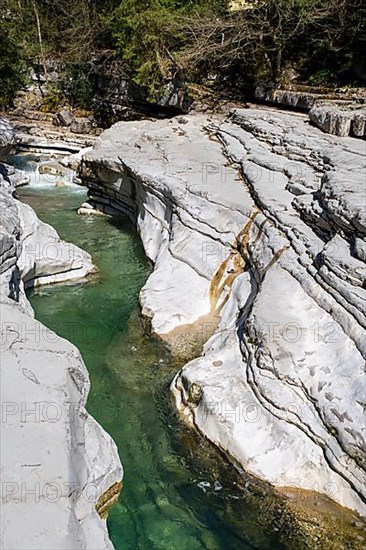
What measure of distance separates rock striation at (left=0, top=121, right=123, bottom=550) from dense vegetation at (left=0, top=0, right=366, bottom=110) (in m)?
13.7

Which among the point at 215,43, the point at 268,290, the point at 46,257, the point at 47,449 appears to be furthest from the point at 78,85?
the point at 47,449

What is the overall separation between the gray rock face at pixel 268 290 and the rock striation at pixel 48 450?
1948mm

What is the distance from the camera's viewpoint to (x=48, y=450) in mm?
3508

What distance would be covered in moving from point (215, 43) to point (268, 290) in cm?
1441

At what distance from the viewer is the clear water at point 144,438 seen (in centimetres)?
498

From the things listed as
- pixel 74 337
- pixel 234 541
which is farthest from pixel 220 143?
pixel 234 541

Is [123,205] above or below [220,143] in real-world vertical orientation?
below

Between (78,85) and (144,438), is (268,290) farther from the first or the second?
(78,85)

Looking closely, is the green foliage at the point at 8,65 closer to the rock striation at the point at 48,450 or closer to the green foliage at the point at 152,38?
the green foliage at the point at 152,38

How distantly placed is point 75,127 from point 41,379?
18.4 m

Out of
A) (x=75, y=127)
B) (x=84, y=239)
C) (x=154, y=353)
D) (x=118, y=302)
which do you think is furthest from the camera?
(x=75, y=127)

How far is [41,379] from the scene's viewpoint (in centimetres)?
408

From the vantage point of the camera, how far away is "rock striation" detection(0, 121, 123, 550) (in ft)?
10.3

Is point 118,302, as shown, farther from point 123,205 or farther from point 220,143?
point 220,143
